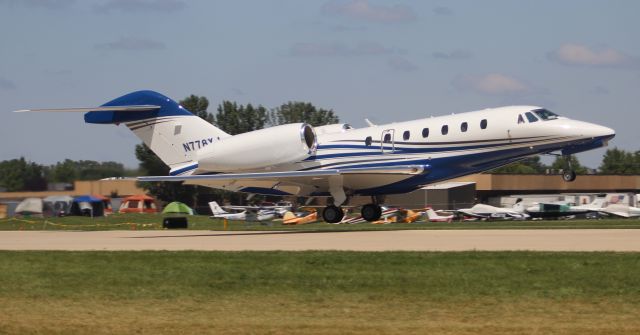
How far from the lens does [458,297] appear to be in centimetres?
1451

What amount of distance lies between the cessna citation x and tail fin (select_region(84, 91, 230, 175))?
0.12 feet

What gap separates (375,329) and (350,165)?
22.6m

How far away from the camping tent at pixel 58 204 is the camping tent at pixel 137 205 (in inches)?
710

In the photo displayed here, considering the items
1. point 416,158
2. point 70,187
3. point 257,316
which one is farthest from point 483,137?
point 70,187

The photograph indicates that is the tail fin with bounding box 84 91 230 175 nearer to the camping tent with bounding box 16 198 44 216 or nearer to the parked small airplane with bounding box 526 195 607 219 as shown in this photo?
the camping tent with bounding box 16 198 44 216

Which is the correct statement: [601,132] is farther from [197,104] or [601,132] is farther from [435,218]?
[197,104]

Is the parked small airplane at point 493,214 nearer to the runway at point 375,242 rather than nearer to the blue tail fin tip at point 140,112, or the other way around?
the blue tail fin tip at point 140,112

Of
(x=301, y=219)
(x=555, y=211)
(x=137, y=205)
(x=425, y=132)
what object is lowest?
(x=555, y=211)

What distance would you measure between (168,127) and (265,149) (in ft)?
14.2

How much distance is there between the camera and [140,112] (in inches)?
1449

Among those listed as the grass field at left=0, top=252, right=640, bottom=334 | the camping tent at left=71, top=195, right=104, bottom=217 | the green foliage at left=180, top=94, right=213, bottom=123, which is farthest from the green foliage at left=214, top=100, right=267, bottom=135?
the grass field at left=0, top=252, right=640, bottom=334

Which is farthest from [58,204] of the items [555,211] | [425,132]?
[555,211]

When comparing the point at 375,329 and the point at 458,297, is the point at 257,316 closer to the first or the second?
the point at 375,329

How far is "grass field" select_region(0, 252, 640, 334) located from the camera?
1248cm
